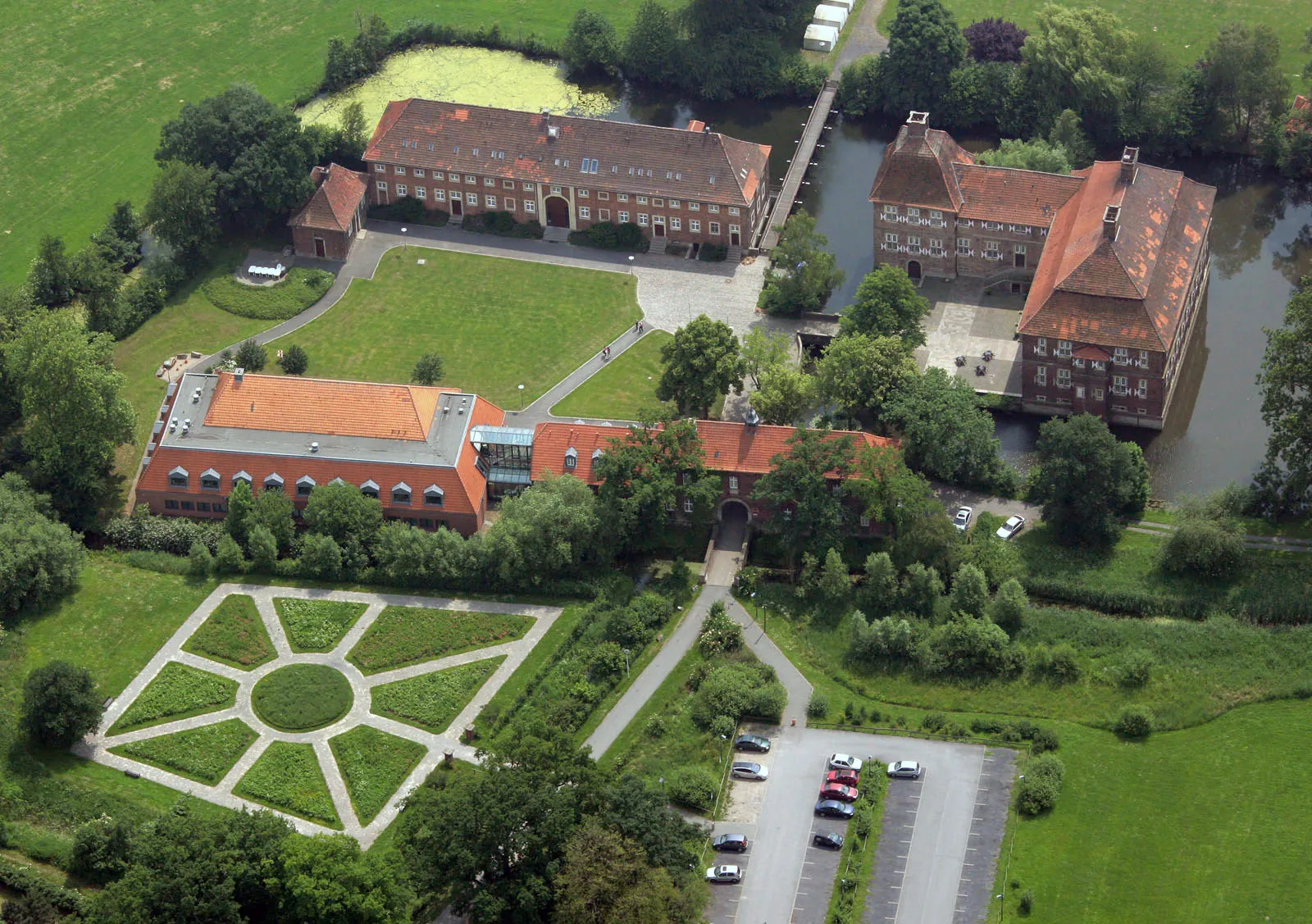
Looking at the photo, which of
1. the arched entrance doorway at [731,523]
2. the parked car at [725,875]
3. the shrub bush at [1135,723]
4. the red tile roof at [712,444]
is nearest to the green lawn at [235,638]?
the red tile roof at [712,444]

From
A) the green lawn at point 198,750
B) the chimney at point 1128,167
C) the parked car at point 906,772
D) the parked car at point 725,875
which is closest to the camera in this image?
the parked car at point 725,875

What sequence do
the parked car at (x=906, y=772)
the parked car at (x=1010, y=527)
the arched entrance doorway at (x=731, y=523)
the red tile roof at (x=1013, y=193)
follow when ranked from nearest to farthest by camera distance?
the parked car at (x=906, y=772) < the parked car at (x=1010, y=527) < the arched entrance doorway at (x=731, y=523) < the red tile roof at (x=1013, y=193)

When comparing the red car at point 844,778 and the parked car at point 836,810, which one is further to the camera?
the red car at point 844,778

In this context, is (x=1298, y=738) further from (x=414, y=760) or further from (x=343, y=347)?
(x=343, y=347)

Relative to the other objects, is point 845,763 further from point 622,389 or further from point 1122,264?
point 1122,264

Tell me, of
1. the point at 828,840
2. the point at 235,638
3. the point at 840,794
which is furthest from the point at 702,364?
the point at 828,840

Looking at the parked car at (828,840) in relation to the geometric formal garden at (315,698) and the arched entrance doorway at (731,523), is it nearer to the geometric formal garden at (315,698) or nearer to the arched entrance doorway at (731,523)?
the geometric formal garden at (315,698)

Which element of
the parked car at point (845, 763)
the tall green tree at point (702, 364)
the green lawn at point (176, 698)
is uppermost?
the tall green tree at point (702, 364)
